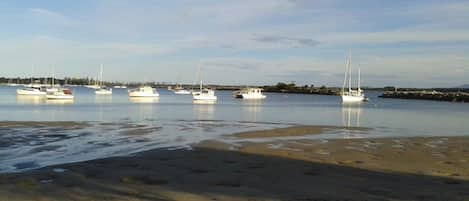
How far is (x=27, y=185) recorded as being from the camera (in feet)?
39.0

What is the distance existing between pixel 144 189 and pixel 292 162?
5941mm

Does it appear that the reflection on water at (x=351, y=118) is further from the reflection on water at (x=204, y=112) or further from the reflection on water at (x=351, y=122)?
the reflection on water at (x=204, y=112)

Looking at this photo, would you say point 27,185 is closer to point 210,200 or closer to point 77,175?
point 77,175

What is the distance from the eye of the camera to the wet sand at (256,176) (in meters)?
11.1

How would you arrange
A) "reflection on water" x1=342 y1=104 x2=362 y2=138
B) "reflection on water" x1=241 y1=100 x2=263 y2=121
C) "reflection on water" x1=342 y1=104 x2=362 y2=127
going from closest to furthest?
"reflection on water" x1=342 y1=104 x2=362 y2=138, "reflection on water" x1=342 y1=104 x2=362 y2=127, "reflection on water" x1=241 y1=100 x2=263 y2=121

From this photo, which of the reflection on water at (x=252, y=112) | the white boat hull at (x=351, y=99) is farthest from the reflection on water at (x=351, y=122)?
the white boat hull at (x=351, y=99)

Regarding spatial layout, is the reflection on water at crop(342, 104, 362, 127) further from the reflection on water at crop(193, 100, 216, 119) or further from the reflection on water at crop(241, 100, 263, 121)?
the reflection on water at crop(193, 100, 216, 119)

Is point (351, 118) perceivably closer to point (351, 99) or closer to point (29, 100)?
point (29, 100)

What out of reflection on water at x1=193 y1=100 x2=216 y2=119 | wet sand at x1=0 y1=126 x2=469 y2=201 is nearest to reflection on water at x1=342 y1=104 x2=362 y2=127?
reflection on water at x1=193 y1=100 x2=216 y2=119

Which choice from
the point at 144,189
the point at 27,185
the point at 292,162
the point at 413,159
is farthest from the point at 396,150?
the point at 27,185

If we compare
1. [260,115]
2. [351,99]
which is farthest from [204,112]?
[351,99]

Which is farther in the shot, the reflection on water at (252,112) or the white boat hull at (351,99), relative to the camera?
the white boat hull at (351,99)

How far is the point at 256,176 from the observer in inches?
532

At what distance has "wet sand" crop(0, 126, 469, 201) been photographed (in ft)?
36.3
